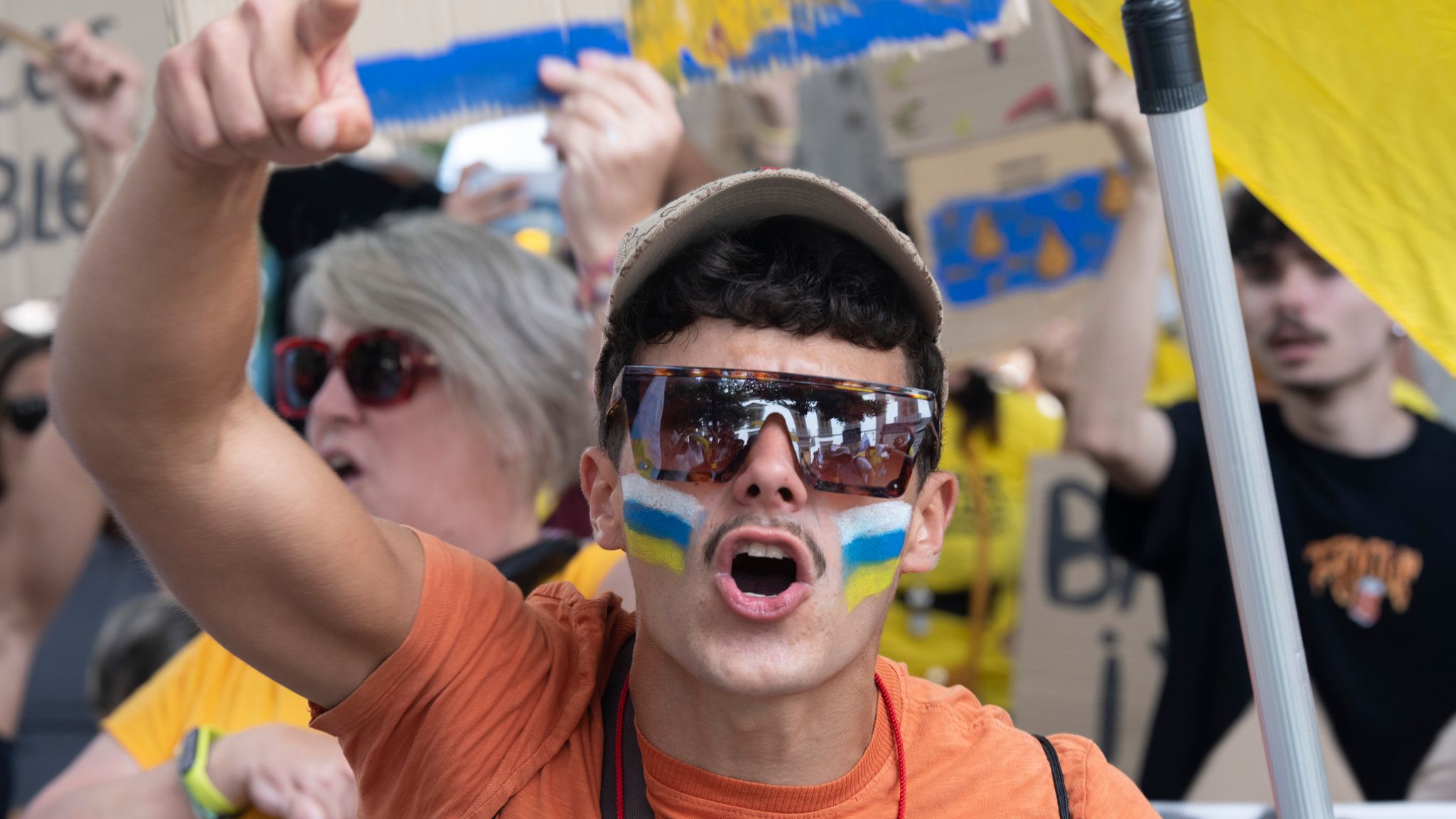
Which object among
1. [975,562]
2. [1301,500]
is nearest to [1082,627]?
[975,562]

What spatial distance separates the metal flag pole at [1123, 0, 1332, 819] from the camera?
137 cm

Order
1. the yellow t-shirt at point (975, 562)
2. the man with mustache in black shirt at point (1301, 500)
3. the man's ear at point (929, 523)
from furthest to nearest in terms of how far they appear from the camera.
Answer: the yellow t-shirt at point (975, 562)
the man with mustache in black shirt at point (1301, 500)
the man's ear at point (929, 523)

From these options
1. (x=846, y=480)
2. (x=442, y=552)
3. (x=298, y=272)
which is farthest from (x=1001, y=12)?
(x=298, y=272)

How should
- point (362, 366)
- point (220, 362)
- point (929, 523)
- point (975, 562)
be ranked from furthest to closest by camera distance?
point (975, 562) < point (362, 366) < point (929, 523) < point (220, 362)

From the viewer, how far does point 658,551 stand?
1.42m

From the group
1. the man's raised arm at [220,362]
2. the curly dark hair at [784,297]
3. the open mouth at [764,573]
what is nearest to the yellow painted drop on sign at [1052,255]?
the curly dark hair at [784,297]

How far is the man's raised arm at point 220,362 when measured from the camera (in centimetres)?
100

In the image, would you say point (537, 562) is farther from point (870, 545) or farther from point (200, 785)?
point (870, 545)

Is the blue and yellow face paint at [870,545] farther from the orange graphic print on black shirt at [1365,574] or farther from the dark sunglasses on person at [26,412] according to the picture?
the dark sunglasses on person at [26,412]

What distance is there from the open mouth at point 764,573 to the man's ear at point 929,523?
0.54 ft

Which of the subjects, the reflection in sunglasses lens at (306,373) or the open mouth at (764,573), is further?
the reflection in sunglasses lens at (306,373)

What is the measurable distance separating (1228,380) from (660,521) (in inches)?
23.9

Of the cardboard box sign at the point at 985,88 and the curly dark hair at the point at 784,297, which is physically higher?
the curly dark hair at the point at 784,297

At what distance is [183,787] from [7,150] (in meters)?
2.21
